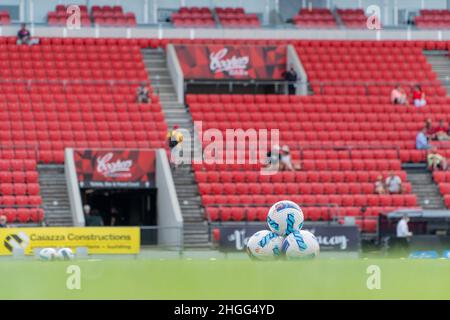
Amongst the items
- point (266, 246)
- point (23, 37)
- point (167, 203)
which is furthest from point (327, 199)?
point (266, 246)

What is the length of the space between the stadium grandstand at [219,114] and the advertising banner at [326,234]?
63 mm

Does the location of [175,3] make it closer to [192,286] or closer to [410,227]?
[410,227]

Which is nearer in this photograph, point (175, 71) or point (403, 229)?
point (403, 229)

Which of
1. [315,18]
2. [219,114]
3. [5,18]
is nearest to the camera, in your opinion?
[219,114]

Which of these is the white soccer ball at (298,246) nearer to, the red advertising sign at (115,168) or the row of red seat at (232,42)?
the red advertising sign at (115,168)

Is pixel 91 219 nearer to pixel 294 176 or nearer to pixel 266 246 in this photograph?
pixel 294 176

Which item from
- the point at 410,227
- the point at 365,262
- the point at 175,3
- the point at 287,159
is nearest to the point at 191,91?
the point at 175,3

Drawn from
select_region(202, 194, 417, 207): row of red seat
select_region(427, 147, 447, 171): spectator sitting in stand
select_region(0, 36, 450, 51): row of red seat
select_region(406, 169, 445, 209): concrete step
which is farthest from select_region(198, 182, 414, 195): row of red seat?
select_region(0, 36, 450, 51): row of red seat

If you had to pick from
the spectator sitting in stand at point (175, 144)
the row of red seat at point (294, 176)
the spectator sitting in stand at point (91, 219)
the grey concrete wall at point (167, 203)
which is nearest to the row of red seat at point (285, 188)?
the row of red seat at point (294, 176)

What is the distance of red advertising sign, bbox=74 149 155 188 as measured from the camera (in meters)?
35.5

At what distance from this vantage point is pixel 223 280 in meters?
11.0

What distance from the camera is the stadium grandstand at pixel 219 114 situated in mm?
34625

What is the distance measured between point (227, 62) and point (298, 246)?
2945cm

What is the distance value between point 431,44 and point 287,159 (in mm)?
12699
